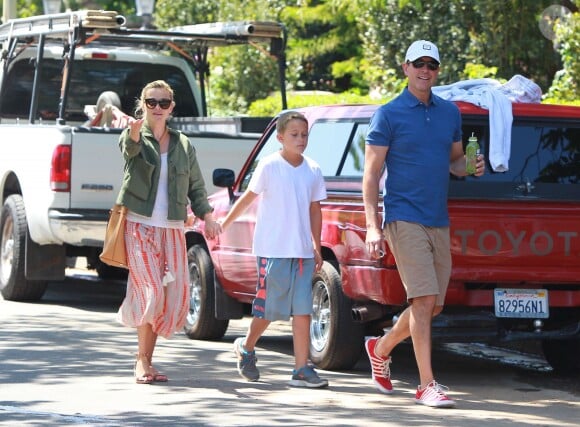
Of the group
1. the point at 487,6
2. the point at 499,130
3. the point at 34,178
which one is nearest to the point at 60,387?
the point at 499,130

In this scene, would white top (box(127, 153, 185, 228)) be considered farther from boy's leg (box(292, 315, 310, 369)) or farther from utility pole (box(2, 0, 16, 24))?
utility pole (box(2, 0, 16, 24))

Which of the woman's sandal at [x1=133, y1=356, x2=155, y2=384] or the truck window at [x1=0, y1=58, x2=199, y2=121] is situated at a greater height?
the truck window at [x1=0, y1=58, x2=199, y2=121]

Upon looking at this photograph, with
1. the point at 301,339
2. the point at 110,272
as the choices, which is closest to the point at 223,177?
the point at 301,339

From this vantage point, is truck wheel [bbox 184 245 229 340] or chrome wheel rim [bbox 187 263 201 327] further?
chrome wheel rim [bbox 187 263 201 327]

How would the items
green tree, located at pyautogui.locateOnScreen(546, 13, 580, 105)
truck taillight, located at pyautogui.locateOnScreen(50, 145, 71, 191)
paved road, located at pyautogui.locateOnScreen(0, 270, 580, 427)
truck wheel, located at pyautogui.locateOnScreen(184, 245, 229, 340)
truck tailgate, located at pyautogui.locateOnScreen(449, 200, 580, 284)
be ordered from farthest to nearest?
green tree, located at pyautogui.locateOnScreen(546, 13, 580, 105) < truck taillight, located at pyautogui.locateOnScreen(50, 145, 71, 191) < truck wheel, located at pyautogui.locateOnScreen(184, 245, 229, 340) < truck tailgate, located at pyautogui.locateOnScreen(449, 200, 580, 284) < paved road, located at pyautogui.locateOnScreen(0, 270, 580, 427)

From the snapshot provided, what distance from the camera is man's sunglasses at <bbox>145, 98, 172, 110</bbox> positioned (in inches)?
356

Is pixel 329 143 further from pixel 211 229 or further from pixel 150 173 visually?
pixel 150 173

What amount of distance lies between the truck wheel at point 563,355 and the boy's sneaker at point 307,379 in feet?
6.76

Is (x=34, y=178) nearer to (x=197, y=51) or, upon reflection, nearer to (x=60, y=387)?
(x=197, y=51)

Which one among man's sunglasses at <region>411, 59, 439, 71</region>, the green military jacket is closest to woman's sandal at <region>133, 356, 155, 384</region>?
the green military jacket

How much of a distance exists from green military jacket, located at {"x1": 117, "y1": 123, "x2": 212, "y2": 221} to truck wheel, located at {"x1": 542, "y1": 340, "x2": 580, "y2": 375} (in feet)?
9.11

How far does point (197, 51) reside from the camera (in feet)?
53.0

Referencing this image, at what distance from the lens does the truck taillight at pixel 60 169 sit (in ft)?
41.4

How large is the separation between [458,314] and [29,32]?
6.64 m
